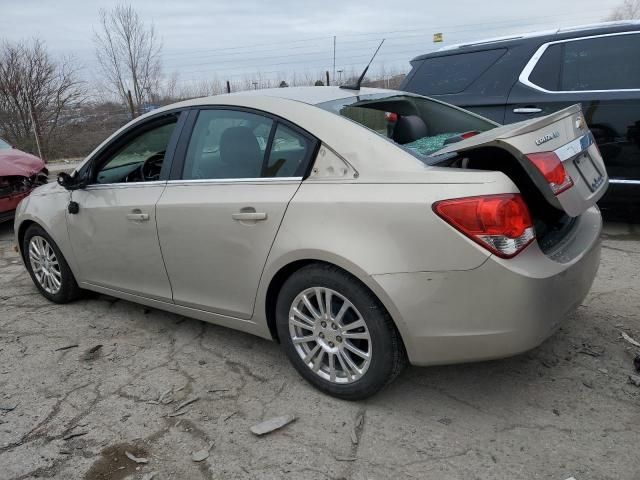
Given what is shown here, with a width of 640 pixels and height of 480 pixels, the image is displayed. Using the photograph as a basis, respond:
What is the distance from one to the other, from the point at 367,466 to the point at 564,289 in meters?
1.14

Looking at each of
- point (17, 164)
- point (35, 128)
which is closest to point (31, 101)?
point (35, 128)

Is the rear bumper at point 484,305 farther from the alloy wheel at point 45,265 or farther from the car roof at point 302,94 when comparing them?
the alloy wheel at point 45,265

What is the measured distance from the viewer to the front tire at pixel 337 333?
2.44 meters

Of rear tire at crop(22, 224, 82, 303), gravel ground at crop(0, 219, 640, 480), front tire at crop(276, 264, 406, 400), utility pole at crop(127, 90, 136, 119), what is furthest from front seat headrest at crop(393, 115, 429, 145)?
utility pole at crop(127, 90, 136, 119)

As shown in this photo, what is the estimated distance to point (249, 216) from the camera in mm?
2748

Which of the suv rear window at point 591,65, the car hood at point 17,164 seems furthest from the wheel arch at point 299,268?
the car hood at point 17,164

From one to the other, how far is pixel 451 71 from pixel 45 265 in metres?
4.35

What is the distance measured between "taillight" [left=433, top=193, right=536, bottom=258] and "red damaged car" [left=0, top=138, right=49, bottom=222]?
6434 mm

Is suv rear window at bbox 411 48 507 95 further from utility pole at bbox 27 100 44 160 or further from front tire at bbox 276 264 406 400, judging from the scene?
utility pole at bbox 27 100 44 160

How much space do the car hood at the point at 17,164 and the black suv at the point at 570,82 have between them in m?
5.42

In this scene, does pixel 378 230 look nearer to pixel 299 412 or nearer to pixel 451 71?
pixel 299 412

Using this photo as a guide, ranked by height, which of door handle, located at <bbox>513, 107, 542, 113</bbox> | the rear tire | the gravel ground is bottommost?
the gravel ground

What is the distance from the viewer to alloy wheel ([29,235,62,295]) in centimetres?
422

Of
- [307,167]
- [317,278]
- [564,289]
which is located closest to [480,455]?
[564,289]
